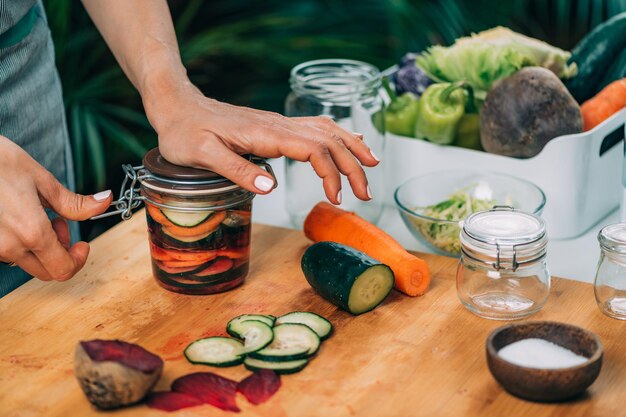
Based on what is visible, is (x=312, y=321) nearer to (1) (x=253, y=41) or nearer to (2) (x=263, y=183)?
(2) (x=263, y=183)

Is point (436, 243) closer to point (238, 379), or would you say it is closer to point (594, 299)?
point (594, 299)

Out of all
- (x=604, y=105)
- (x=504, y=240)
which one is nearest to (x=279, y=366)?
(x=504, y=240)

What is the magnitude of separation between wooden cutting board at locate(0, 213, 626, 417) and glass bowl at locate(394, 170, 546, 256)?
2.9 inches

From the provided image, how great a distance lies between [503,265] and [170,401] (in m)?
0.67

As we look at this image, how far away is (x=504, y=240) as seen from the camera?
1.66 meters

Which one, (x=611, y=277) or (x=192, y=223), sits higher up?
(x=192, y=223)

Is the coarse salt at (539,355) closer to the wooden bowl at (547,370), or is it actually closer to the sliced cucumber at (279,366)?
the wooden bowl at (547,370)

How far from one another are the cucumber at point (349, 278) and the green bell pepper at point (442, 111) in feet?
1.66

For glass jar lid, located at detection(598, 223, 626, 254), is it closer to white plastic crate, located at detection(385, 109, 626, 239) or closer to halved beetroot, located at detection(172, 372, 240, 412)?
white plastic crate, located at detection(385, 109, 626, 239)

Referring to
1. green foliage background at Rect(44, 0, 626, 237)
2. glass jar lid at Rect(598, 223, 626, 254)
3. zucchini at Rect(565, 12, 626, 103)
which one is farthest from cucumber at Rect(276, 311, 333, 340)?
green foliage background at Rect(44, 0, 626, 237)

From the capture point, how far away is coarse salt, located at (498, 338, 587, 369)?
4.73ft

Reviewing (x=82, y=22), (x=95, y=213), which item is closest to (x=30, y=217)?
(x=95, y=213)

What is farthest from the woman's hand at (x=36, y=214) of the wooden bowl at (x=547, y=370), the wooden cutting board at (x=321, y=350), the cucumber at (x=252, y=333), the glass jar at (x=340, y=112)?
the wooden bowl at (x=547, y=370)

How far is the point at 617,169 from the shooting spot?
2.19m
